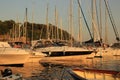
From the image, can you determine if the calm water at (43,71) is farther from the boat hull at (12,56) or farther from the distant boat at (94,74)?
the distant boat at (94,74)

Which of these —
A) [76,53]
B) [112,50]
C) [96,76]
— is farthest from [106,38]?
[96,76]

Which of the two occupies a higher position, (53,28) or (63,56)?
(53,28)

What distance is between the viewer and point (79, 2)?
54.8 m

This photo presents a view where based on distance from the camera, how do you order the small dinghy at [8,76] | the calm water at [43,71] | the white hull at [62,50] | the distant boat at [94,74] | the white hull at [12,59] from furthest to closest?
the white hull at [62,50], the white hull at [12,59], the calm water at [43,71], the distant boat at [94,74], the small dinghy at [8,76]

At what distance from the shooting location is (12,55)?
34844mm

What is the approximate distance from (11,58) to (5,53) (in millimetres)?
1044

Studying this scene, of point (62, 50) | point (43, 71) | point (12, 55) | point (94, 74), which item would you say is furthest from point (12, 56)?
point (94, 74)

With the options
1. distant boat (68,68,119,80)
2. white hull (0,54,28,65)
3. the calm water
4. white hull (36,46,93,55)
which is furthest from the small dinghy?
white hull (36,46,93,55)

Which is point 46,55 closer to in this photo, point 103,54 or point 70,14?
point 70,14

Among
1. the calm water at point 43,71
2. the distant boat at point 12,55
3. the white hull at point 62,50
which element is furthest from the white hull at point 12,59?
the white hull at point 62,50

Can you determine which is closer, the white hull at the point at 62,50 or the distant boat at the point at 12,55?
the distant boat at the point at 12,55

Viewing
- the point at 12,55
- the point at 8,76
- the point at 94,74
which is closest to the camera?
the point at 8,76

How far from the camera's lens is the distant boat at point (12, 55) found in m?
34.7

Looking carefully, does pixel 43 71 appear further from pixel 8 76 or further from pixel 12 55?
pixel 8 76
